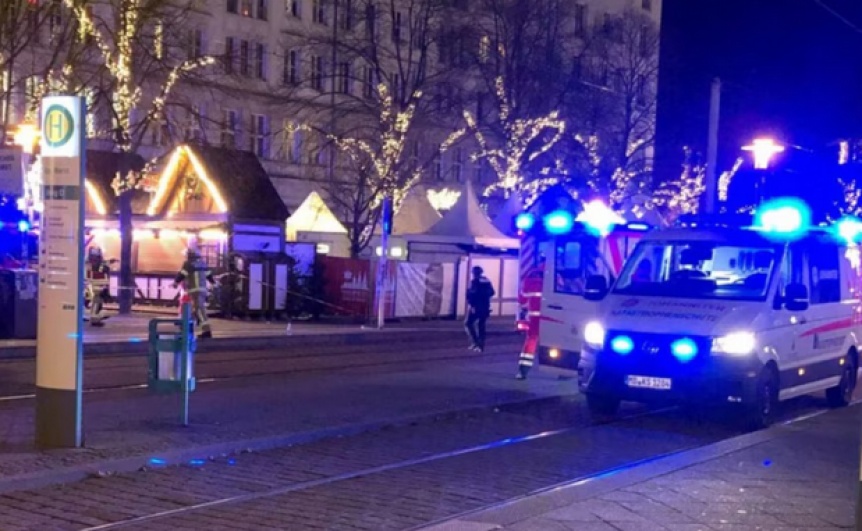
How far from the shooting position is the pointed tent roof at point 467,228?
114 ft

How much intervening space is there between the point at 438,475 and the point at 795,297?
5276 millimetres

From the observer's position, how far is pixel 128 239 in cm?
2877

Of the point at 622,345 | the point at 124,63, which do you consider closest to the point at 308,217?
the point at 124,63

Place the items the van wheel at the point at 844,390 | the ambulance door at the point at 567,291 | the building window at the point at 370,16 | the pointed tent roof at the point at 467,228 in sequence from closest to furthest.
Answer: the van wheel at the point at 844,390, the ambulance door at the point at 567,291, the pointed tent roof at the point at 467,228, the building window at the point at 370,16

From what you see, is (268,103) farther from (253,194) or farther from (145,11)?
(145,11)

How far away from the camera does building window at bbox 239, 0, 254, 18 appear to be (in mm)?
51125

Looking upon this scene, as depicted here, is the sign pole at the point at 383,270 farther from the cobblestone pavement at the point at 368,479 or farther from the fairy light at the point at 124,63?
the cobblestone pavement at the point at 368,479

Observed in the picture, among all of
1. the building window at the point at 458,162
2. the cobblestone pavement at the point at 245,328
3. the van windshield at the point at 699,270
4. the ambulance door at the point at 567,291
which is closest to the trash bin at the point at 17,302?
the cobblestone pavement at the point at 245,328

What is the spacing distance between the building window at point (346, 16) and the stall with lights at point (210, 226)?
45.0ft

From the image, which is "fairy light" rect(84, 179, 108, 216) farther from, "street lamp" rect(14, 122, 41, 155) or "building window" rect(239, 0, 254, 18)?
"building window" rect(239, 0, 254, 18)

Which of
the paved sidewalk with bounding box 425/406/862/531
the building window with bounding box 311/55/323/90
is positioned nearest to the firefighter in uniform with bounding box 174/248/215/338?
the paved sidewalk with bounding box 425/406/862/531

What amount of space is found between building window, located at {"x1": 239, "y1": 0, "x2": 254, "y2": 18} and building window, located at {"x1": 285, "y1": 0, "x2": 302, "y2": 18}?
1.92m

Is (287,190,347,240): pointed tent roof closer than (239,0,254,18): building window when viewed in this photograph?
Yes

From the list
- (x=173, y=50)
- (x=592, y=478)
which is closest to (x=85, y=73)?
(x=173, y=50)
